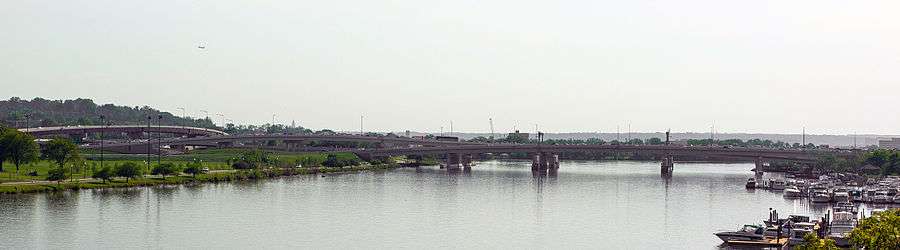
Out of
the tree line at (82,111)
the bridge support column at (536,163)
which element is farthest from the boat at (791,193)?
the tree line at (82,111)

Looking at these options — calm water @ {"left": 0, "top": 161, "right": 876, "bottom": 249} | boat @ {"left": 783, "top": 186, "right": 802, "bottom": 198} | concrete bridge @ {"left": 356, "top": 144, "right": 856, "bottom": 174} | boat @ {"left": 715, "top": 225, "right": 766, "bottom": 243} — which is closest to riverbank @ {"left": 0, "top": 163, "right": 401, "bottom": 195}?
calm water @ {"left": 0, "top": 161, "right": 876, "bottom": 249}

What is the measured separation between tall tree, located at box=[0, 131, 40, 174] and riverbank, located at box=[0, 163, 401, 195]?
15.8ft

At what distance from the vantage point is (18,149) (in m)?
53.9

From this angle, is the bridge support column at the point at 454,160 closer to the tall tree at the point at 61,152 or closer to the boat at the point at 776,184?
the boat at the point at 776,184

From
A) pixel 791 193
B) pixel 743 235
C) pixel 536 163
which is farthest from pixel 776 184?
pixel 743 235

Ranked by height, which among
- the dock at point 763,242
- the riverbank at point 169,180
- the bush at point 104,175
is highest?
the bush at point 104,175

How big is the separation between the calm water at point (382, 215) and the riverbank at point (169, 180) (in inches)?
42.1

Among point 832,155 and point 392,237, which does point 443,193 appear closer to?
point 392,237

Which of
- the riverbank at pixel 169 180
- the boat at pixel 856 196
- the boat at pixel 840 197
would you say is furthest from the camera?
the boat at pixel 856 196

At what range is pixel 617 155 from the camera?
124812mm

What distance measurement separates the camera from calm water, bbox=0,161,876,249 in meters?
33.2

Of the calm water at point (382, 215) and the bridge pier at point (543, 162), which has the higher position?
the bridge pier at point (543, 162)

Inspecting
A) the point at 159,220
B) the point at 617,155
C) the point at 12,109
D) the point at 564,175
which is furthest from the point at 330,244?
the point at 12,109

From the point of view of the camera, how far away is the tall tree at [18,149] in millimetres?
53812
